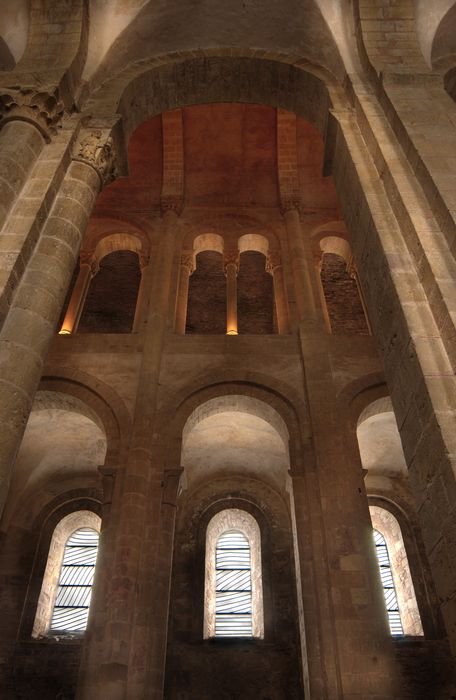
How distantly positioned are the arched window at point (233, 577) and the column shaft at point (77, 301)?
15.0 ft

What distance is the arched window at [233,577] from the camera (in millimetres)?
9586

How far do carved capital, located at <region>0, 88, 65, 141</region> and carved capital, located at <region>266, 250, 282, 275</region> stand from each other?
5.97 meters

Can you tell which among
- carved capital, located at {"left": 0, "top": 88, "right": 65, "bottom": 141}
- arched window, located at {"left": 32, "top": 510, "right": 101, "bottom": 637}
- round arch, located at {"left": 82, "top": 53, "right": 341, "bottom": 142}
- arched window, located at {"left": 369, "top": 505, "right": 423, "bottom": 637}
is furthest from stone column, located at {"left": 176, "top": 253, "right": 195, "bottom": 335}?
arched window, located at {"left": 369, "top": 505, "right": 423, "bottom": 637}

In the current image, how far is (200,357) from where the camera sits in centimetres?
916

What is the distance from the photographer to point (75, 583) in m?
10.2

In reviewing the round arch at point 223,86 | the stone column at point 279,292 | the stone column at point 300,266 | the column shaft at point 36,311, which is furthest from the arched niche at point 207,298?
the column shaft at point 36,311

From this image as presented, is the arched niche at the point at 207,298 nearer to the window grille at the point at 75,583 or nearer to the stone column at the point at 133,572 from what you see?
the stone column at the point at 133,572

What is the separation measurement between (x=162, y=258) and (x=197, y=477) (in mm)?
4393

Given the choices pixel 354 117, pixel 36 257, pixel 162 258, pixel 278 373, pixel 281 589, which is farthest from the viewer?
pixel 162 258

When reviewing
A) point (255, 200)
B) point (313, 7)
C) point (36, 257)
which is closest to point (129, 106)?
point (313, 7)

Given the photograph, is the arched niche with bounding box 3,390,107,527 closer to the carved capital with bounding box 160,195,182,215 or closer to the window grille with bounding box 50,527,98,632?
the window grille with bounding box 50,527,98,632

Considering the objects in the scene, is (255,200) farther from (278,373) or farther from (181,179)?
(278,373)

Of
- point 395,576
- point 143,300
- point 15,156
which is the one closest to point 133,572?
point 15,156

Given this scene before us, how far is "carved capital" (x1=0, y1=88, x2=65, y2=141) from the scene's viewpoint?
5789 mm
